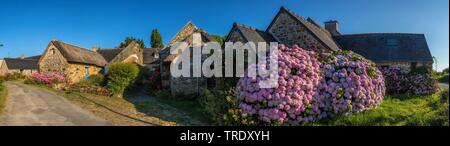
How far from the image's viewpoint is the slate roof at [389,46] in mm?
20859

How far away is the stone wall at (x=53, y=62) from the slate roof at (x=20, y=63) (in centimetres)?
2579

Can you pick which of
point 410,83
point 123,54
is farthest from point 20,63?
point 410,83

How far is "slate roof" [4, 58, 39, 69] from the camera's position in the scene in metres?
49.8

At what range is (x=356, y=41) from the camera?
77.4ft

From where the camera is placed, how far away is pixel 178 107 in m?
14.7

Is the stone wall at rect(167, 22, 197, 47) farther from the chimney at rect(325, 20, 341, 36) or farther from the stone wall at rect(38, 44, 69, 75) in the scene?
the chimney at rect(325, 20, 341, 36)

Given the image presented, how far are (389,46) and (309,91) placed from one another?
14927 mm

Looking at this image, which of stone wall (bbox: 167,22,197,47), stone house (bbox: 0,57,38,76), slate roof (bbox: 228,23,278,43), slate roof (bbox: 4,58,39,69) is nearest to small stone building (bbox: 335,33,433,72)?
slate roof (bbox: 228,23,278,43)

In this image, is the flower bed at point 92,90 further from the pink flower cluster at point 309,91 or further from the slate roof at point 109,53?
the slate roof at point 109,53

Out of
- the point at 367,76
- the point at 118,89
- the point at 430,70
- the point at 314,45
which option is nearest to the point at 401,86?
the point at 430,70

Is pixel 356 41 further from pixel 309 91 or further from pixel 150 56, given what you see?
pixel 150 56

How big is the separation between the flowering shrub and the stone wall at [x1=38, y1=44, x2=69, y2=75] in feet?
77.1
